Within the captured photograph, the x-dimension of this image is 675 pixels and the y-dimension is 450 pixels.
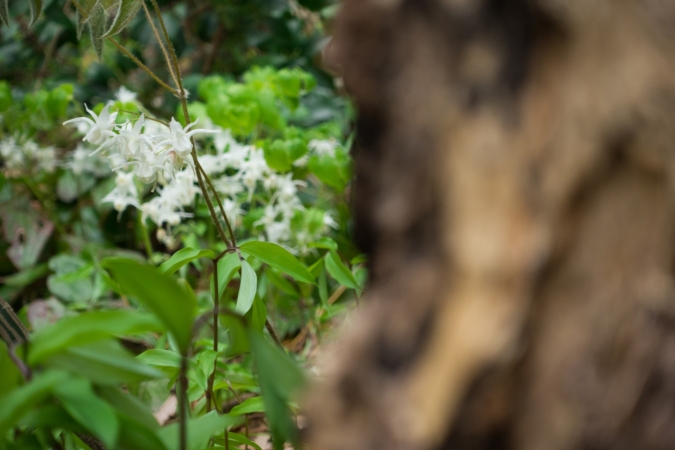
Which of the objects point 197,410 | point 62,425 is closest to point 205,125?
point 197,410

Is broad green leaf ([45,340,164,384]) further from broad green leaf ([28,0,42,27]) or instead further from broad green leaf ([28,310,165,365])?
broad green leaf ([28,0,42,27])

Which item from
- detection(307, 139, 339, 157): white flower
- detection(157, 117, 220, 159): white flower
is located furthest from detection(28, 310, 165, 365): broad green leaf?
detection(307, 139, 339, 157): white flower

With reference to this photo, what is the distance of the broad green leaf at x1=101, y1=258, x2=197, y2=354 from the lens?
0.36m

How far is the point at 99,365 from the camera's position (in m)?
0.38

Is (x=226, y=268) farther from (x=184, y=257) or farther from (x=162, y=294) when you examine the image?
(x=162, y=294)

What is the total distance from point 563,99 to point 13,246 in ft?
5.56

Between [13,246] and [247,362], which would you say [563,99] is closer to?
[247,362]

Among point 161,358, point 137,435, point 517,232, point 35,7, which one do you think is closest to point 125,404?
point 137,435

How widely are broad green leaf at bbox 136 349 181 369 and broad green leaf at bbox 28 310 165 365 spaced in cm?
22

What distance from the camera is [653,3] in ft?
1.05

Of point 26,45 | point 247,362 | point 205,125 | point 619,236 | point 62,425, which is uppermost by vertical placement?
point 619,236

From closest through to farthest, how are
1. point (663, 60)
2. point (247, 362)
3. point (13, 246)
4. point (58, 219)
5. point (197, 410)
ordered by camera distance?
1. point (663, 60)
2. point (197, 410)
3. point (247, 362)
4. point (13, 246)
5. point (58, 219)

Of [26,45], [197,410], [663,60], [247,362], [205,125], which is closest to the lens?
[663,60]

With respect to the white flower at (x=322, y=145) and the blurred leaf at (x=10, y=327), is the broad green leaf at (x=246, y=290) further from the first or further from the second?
the white flower at (x=322, y=145)
